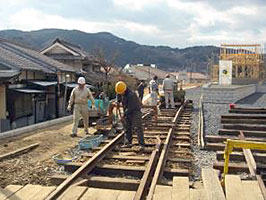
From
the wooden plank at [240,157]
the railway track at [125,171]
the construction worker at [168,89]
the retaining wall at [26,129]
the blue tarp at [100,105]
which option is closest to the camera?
the railway track at [125,171]

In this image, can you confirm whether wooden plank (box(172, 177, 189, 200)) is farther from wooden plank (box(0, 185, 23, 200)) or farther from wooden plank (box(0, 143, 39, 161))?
wooden plank (box(0, 143, 39, 161))

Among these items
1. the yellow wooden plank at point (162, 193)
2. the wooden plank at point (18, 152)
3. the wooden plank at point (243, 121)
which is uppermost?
the wooden plank at point (243, 121)

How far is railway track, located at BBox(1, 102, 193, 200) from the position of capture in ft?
13.2

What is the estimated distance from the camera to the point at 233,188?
12.6 feet

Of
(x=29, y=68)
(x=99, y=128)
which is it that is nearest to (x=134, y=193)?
(x=99, y=128)

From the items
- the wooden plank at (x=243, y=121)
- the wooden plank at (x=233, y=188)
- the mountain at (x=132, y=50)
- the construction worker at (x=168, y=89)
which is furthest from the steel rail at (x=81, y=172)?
the mountain at (x=132, y=50)

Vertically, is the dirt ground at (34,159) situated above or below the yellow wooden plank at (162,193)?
below

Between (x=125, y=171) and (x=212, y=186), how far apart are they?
1667 millimetres

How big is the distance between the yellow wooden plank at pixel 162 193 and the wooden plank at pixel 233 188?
695 mm

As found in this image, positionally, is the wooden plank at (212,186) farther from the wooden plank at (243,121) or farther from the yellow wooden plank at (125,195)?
the wooden plank at (243,121)

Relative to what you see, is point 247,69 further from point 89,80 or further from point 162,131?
point 162,131

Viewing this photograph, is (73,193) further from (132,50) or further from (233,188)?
(132,50)

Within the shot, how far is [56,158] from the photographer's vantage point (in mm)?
5938

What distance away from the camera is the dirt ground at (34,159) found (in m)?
4.90
